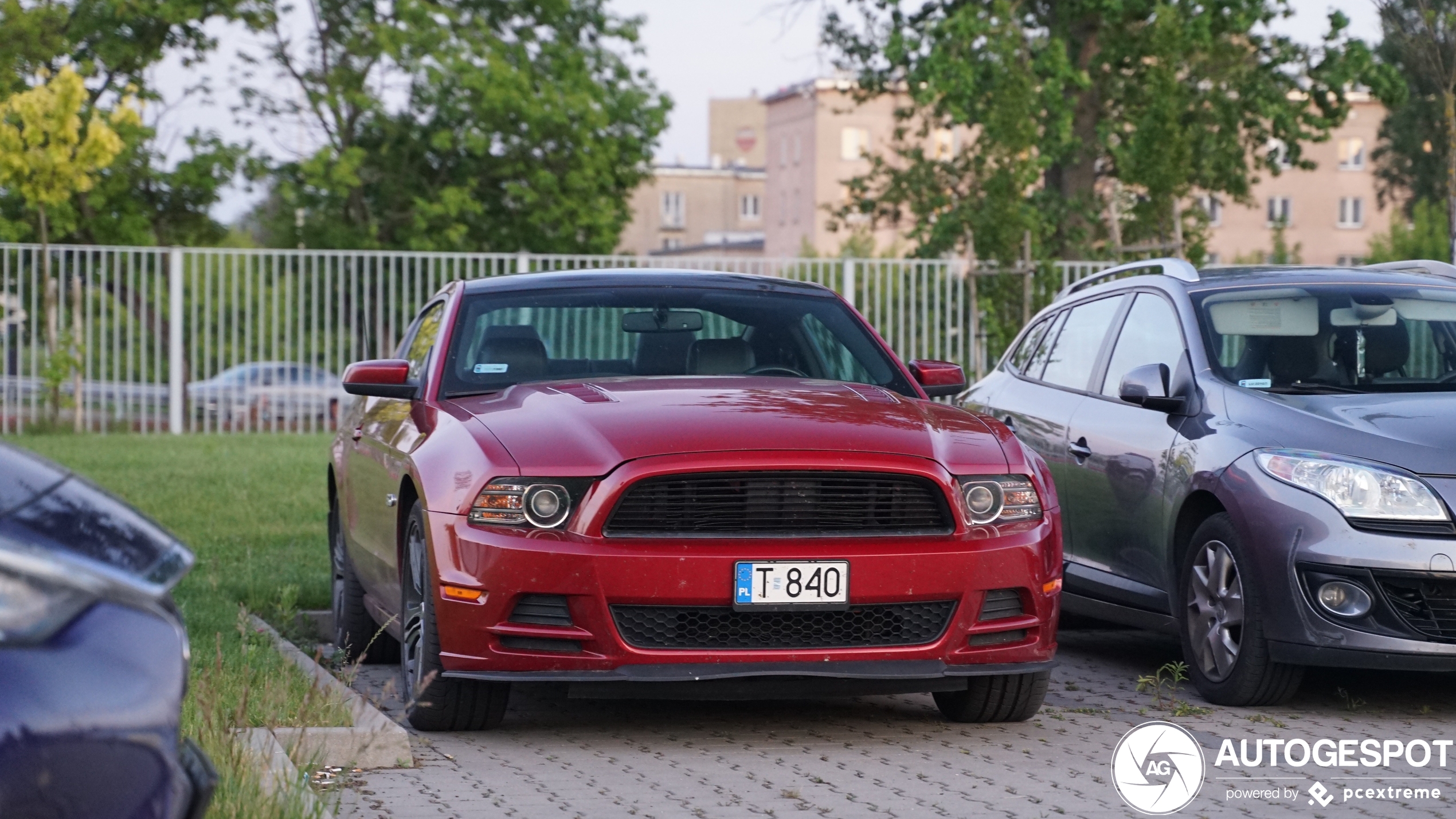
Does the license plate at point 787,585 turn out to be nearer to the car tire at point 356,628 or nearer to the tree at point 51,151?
the car tire at point 356,628

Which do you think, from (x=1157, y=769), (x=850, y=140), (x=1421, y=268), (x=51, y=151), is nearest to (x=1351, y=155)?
(x=850, y=140)

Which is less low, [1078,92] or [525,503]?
[1078,92]

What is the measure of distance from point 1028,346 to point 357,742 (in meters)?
4.89

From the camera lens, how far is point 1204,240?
2528 cm

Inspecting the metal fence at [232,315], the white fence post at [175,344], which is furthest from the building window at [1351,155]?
the white fence post at [175,344]

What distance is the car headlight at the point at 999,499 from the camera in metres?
5.84

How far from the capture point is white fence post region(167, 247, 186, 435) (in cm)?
2445

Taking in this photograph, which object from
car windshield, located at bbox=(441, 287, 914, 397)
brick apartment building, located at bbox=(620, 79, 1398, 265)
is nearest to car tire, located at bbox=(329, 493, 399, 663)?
car windshield, located at bbox=(441, 287, 914, 397)

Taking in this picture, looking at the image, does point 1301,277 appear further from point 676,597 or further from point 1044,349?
point 676,597

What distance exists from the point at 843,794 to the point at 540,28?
37815mm

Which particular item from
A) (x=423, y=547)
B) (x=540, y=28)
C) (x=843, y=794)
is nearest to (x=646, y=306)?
(x=423, y=547)

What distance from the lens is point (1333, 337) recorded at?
24.5 feet

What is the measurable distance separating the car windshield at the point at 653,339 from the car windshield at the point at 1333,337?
1.39 m

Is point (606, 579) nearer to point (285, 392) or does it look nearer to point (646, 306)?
point (646, 306)
